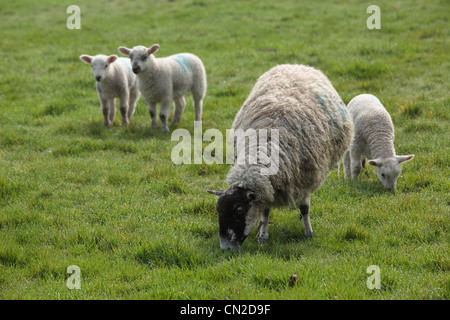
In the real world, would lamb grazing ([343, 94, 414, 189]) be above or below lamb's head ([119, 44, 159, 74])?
below

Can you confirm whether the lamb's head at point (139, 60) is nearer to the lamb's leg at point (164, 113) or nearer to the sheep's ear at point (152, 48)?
the sheep's ear at point (152, 48)

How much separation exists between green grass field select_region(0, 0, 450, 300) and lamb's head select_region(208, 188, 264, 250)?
14 centimetres

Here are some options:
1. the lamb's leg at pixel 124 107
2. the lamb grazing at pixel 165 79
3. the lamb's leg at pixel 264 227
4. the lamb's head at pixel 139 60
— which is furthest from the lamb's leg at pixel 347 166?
the lamb's leg at pixel 124 107

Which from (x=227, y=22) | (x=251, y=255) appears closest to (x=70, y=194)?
(x=251, y=255)

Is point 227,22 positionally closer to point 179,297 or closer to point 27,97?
point 27,97

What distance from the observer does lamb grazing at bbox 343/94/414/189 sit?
6.13m

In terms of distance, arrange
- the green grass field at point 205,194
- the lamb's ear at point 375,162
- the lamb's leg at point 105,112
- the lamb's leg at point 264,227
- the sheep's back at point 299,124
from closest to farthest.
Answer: the green grass field at point 205,194 < the sheep's back at point 299,124 < the lamb's leg at point 264,227 < the lamb's ear at point 375,162 < the lamb's leg at point 105,112

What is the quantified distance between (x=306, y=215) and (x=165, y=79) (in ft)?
15.6

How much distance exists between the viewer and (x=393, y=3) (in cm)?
1666

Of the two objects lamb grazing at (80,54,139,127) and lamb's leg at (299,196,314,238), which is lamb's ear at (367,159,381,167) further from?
lamb grazing at (80,54,139,127)

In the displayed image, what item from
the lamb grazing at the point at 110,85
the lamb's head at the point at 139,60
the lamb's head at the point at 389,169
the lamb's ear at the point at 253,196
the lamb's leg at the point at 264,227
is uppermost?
the lamb's head at the point at 139,60

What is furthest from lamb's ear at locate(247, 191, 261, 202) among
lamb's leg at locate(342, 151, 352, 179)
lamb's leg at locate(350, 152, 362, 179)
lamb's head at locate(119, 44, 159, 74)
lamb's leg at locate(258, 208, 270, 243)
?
lamb's head at locate(119, 44, 159, 74)

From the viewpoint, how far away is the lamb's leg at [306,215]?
4953mm

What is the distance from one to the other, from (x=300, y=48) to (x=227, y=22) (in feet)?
14.2
